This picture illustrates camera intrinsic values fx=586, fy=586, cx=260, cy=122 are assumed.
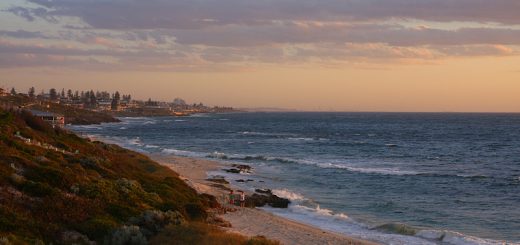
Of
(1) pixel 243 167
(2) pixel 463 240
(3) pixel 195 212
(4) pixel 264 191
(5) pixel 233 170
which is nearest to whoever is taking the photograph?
(2) pixel 463 240

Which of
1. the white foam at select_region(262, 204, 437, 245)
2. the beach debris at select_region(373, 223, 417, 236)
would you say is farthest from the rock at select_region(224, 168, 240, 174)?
the beach debris at select_region(373, 223, 417, 236)

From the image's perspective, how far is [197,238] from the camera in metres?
14.4

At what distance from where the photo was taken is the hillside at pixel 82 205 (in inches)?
608

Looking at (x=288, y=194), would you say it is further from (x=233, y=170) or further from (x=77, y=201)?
(x=77, y=201)

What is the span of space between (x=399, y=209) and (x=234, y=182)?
1371cm

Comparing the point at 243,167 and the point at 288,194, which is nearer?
the point at 288,194

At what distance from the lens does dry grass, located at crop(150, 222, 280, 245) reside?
14195 mm

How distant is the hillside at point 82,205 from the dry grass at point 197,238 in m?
0.03

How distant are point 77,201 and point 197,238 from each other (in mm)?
5933

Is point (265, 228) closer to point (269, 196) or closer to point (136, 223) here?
point (136, 223)

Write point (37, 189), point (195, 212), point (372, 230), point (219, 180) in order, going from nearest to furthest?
1. point (37, 189)
2. point (195, 212)
3. point (372, 230)
4. point (219, 180)

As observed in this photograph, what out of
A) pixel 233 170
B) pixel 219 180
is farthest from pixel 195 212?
pixel 233 170

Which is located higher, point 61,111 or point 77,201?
point 77,201

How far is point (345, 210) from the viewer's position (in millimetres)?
29984
